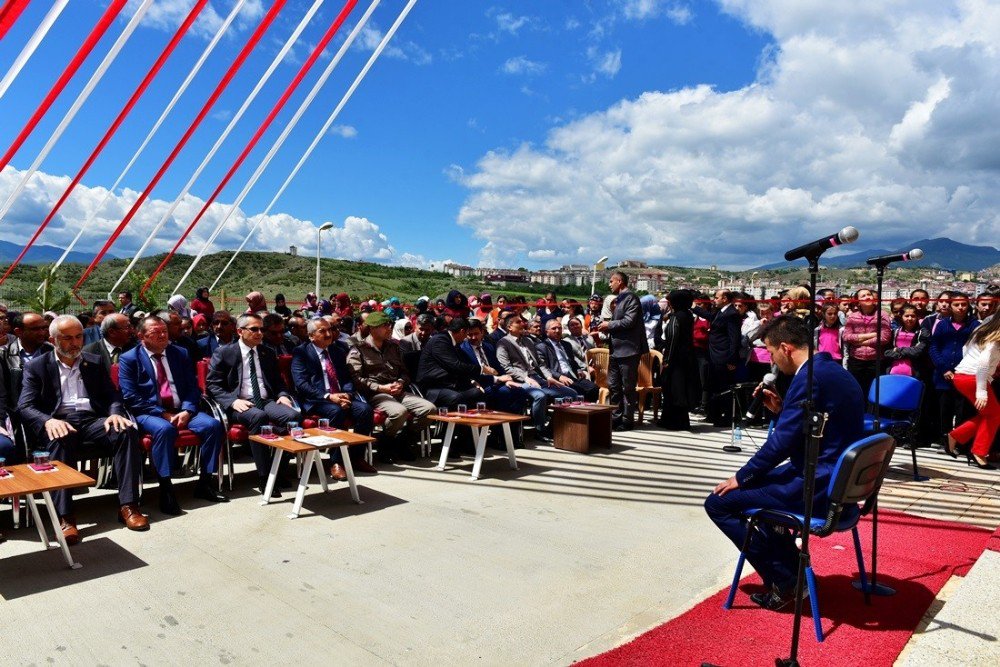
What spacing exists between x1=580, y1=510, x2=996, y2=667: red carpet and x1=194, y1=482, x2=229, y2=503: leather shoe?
347 cm

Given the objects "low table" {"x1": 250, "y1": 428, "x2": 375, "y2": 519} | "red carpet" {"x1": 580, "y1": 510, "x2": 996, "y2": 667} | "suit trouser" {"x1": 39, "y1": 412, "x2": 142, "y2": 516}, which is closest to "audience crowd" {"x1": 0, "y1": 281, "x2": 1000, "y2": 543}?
"suit trouser" {"x1": 39, "y1": 412, "x2": 142, "y2": 516}

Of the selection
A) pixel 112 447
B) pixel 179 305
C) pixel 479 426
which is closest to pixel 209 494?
pixel 112 447

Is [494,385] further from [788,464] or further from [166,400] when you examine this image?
[788,464]

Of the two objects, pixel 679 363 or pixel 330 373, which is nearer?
pixel 330 373

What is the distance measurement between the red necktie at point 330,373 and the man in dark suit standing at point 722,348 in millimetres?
5269

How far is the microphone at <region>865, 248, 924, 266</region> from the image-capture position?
145 inches

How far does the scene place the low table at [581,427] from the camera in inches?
274

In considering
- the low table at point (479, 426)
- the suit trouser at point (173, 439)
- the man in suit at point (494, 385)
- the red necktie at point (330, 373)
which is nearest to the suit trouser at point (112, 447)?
the suit trouser at point (173, 439)

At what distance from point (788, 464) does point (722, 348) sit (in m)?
5.96

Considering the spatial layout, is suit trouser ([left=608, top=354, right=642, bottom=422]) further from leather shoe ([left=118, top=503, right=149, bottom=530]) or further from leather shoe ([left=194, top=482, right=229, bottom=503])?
leather shoe ([left=118, top=503, right=149, bottom=530])

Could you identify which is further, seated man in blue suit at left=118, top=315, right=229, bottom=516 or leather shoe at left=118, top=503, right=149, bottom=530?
seated man in blue suit at left=118, top=315, right=229, bottom=516

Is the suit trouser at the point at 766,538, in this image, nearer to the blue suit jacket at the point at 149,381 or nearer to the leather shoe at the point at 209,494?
the leather shoe at the point at 209,494

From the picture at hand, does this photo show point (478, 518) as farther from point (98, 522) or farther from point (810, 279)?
point (810, 279)

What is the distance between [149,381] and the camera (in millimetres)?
5133
